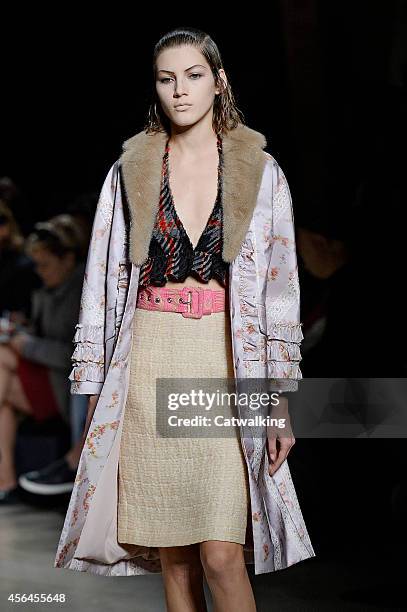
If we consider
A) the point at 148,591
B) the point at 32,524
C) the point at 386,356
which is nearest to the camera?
the point at 148,591

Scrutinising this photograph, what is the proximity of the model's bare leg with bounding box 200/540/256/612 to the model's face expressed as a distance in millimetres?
909

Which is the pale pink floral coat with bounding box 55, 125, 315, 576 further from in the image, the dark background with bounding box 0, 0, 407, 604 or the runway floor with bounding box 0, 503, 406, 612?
the dark background with bounding box 0, 0, 407, 604

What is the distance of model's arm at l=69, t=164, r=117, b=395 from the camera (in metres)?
2.53

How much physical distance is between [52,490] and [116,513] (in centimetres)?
239

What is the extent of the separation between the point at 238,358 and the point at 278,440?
8.1 inches

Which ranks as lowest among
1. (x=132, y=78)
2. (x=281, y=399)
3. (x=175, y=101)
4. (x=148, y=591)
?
(x=148, y=591)

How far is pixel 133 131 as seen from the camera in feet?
15.6

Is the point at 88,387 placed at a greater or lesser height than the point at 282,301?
lesser

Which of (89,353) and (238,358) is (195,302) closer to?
(238,358)

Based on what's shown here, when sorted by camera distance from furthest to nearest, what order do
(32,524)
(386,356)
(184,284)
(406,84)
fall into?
(32,524)
(406,84)
(386,356)
(184,284)

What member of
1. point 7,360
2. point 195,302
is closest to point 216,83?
point 195,302

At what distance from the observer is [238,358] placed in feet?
8.05

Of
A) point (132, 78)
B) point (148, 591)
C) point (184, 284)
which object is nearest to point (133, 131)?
point (132, 78)

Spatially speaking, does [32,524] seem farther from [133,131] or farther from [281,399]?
[281,399]
